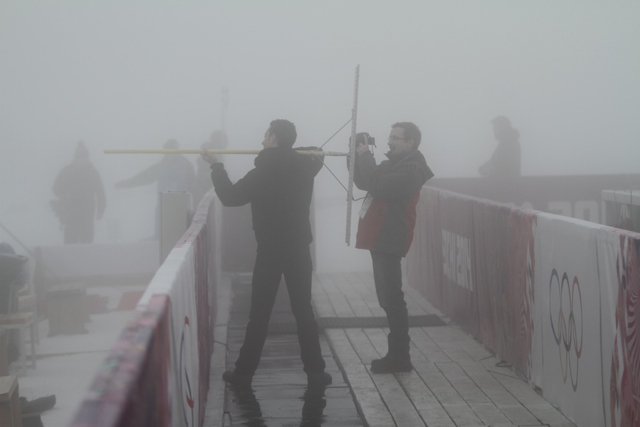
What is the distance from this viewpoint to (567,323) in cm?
471

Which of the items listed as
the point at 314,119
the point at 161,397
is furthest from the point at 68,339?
the point at 314,119

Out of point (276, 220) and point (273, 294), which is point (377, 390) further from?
point (276, 220)

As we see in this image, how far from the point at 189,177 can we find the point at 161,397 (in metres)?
10.7

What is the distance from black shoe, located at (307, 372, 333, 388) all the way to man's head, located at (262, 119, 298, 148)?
1394 millimetres

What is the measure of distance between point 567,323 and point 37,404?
4366mm

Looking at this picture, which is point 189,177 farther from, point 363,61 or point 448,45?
point 448,45

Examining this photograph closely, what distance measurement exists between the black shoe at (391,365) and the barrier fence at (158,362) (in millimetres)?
1564

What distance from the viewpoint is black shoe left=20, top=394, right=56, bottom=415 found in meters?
Answer: 6.81

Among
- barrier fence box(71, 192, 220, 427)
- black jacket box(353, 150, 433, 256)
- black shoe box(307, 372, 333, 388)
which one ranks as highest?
black jacket box(353, 150, 433, 256)

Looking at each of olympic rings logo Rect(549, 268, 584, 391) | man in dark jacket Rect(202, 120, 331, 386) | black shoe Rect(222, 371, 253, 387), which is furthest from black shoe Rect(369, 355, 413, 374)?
olympic rings logo Rect(549, 268, 584, 391)

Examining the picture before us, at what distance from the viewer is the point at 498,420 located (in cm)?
481

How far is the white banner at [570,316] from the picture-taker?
4359 mm

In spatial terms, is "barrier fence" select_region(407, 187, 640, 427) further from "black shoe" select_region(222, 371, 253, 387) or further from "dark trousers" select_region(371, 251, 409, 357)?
"black shoe" select_region(222, 371, 253, 387)

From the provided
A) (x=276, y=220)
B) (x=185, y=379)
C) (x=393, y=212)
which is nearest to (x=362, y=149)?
(x=393, y=212)
